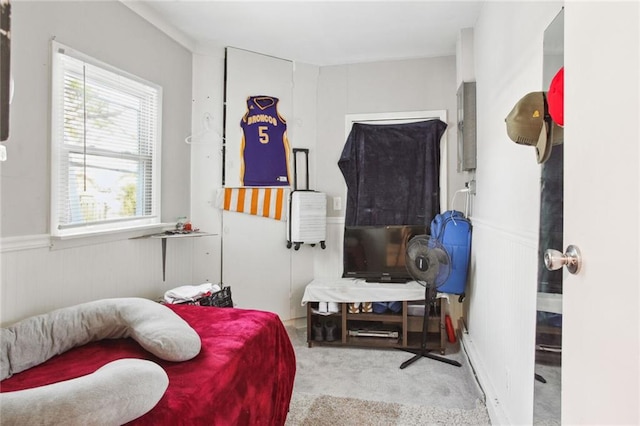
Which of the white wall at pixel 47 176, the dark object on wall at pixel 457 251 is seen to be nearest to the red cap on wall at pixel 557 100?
the dark object on wall at pixel 457 251

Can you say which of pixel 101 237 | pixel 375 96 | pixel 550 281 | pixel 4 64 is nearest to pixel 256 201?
pixel 101 237

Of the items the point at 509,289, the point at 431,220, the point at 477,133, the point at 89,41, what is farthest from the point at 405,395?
the point at 89,41

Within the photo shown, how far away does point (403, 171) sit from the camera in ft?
12.0

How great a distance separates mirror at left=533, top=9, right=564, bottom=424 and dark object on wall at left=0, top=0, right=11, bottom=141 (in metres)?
1.68

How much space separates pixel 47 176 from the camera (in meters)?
2.12

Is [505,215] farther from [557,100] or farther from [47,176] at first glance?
[47,176]

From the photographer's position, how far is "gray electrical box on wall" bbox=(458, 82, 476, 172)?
113 inches

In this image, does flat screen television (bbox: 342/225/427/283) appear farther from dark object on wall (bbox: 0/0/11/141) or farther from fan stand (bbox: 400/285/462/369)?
→ dark object on wall (bbox: 0/0/11/141)

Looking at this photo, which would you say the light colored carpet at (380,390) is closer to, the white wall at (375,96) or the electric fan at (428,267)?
the electric fan at (428,267)

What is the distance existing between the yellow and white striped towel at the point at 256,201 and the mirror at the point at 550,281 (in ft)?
8.59

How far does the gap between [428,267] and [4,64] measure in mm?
2664

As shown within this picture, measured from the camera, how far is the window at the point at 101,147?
2.21 metres

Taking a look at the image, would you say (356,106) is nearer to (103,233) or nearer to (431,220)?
(431,220)
